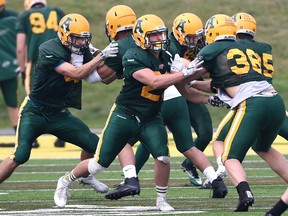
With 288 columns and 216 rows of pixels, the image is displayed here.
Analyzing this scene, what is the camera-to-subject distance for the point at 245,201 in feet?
27.0

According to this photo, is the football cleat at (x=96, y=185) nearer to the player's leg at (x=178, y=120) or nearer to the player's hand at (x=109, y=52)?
the player's leg at (x=178, y=120)

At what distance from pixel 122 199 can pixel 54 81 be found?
1.16 meters

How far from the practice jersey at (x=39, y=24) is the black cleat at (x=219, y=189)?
5.09m

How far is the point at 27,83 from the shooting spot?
13844 mm

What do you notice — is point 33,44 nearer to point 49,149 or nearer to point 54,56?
point 49,149

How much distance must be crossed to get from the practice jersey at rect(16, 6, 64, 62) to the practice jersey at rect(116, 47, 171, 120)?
5.14 metres

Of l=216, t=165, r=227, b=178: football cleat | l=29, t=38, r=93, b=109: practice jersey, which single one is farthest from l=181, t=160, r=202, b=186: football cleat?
l=29, t=38, r=93, b=109: practice jersey

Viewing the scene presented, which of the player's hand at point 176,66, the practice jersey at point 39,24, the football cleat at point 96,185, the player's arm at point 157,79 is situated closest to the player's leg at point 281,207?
the player's arm at point 157,79

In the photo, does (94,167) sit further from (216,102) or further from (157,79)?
(216,102)

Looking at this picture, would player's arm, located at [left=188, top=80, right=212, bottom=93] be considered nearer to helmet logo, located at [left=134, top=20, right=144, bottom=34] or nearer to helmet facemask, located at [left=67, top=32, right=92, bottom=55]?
helmet logo, located at [left=134, top=20, right=144, bottom=34]

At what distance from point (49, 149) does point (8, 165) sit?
16.9 feet

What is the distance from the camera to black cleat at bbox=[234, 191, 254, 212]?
8.21m

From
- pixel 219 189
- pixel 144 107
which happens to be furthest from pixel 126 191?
pixel 219 189

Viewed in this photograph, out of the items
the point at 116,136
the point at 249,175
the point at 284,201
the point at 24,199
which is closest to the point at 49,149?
the point at 249,175
